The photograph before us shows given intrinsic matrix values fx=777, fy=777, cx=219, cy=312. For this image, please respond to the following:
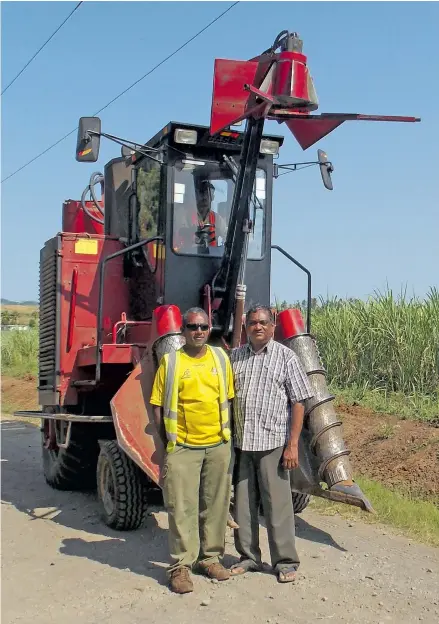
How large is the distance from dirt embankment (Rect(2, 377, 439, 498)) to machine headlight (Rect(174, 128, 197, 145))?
4.20m

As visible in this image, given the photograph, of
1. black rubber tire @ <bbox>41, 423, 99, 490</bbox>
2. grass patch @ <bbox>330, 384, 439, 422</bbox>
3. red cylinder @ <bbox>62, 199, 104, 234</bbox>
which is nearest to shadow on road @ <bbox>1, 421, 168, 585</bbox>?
black rubber tire @ <bbox>41, 423, 99, 490</bbox>

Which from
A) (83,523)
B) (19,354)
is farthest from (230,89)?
(19,354)

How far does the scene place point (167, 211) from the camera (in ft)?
24.0

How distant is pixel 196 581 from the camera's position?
5.40m

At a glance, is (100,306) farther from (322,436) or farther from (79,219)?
(79,219)

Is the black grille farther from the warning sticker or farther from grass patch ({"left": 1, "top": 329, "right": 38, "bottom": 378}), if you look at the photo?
grass patch ({"left": 1, "top": 329, "right": 38, "bottom": 378})

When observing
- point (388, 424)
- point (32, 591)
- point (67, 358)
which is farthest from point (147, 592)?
point (388, 424)

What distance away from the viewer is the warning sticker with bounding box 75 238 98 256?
819 centimetres

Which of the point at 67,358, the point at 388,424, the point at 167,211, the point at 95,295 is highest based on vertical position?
the point at 167,211

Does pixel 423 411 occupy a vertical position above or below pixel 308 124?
below

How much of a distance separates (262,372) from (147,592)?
5.54ft

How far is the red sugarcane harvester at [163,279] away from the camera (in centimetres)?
625

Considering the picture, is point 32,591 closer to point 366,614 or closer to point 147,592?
point 147,592

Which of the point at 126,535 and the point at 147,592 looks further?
the point at 126,535
